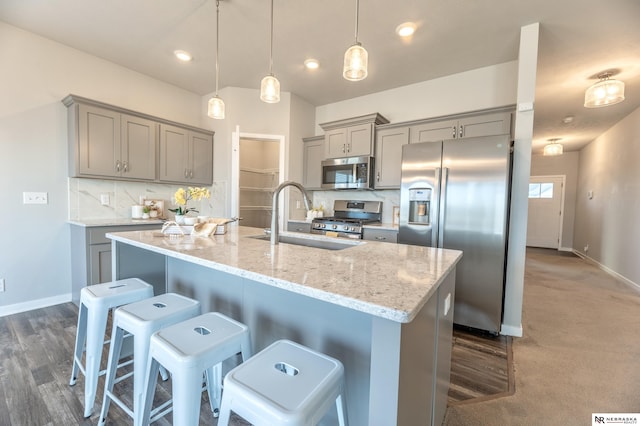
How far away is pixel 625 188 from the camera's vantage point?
4289 millimetres

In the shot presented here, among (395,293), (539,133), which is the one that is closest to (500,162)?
Result: (395,293)

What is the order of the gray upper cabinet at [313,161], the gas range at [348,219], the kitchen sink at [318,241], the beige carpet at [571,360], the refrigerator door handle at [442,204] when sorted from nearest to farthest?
the beige carpet at [571,360]
the kitchen sink at [318,241]
the refrigerator door handle at [442,204]
the gas range at [348,219]
the gray upper cabinet at [313,161]

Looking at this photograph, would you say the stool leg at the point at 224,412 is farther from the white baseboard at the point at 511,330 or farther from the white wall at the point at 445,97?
the white wall at the point at 445,97

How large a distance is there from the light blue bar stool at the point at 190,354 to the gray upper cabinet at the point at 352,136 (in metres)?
3.04

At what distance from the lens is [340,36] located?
2.65 meters

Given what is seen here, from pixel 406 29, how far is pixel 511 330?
116 inches

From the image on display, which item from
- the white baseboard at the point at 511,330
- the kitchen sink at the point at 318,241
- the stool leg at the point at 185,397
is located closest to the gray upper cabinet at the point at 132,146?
the kitchen sink at the point at 318,241

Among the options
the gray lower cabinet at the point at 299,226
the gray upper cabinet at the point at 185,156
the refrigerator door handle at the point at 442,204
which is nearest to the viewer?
the refrigerator door handle at the point at 442,204

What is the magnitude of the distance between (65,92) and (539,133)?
25.6ft

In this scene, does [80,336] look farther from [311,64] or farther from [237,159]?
[311,64]

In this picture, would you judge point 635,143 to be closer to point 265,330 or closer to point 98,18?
point 265,330

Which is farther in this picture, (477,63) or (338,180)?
(338,180)

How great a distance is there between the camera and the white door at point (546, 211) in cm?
711

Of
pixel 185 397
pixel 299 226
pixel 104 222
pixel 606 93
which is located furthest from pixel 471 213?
pixel 104 222
